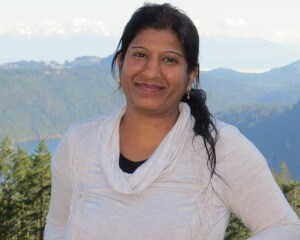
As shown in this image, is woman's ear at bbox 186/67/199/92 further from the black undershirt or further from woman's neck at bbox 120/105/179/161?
the black undershirt

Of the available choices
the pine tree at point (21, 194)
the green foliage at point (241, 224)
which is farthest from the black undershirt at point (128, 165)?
the pine tree at point (21, 194)

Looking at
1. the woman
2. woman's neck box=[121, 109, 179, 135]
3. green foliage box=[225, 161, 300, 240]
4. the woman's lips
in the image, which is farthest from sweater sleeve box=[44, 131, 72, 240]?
green foliage box=[225, 161, 300, 240]

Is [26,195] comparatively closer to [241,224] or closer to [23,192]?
[23,192]

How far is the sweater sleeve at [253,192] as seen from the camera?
1.93 meters

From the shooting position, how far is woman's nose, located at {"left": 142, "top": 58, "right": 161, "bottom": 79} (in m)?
2.13

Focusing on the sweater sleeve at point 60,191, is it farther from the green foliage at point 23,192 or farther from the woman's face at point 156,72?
the green foliage at point 23,192

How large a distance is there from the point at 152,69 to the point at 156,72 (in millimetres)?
19

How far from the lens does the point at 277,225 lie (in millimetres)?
1938

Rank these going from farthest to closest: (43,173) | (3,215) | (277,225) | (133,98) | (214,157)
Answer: (43,173)
(3,215)
(133,98)
(214,157)
(277,225)

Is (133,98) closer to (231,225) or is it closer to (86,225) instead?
(86,225)

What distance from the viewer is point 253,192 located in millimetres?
1979

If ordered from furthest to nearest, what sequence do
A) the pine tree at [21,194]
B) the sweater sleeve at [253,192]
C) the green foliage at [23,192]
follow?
the pine tree at [21,194]
the green foliage at [23,192]
the sweater sleeve at [253,192]

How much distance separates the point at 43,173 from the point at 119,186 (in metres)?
34.4

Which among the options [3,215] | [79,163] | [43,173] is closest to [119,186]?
[79,163]
